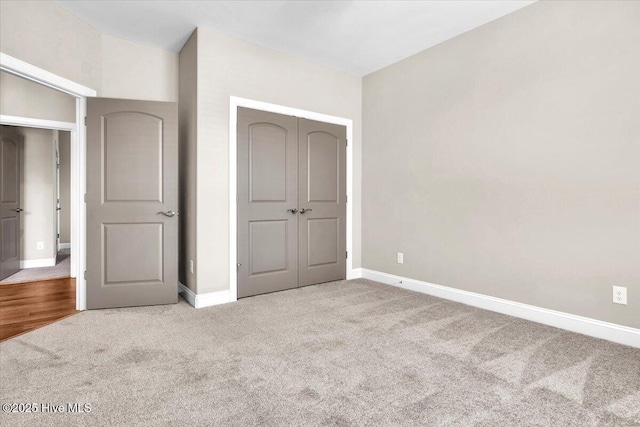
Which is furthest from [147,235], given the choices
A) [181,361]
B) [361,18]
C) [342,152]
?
[361,18]

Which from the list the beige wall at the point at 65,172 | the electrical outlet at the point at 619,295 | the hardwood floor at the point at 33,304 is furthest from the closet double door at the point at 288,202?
the beige wall at the point at 65,172

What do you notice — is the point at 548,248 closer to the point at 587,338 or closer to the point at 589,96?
the point at 587,338

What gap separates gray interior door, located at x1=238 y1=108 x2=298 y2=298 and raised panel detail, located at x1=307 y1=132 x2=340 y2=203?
0.24m

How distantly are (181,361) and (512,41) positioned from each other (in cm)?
375

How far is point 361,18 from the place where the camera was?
10.3 feet

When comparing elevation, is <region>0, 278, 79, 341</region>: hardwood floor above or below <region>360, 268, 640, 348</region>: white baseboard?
below

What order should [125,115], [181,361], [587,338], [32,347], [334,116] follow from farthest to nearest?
[334,116] → [125,115] → [587,338] → [32,347] → [181,361]

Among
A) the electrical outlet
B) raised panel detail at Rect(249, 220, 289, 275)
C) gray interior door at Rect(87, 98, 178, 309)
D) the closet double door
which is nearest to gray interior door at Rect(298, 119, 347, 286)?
the closet double door

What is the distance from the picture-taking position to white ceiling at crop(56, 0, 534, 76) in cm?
294

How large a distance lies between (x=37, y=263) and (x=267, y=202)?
14.0 ft

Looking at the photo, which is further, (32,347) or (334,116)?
(334,116)

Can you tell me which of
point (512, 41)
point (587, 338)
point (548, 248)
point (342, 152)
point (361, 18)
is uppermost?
point (361, 18)

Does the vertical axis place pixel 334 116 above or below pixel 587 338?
above

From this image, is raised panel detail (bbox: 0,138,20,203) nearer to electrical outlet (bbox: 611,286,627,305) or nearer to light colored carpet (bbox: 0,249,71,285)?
light colored carpet (bbox: 0,249,71,285)
